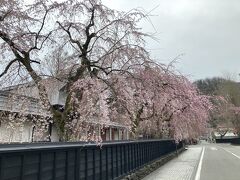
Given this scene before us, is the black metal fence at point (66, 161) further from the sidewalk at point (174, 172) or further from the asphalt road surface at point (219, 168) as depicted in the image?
the asphalt road surface at point (219, 168)

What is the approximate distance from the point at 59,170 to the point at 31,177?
1241 mm

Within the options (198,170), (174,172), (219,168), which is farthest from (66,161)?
(219,168)

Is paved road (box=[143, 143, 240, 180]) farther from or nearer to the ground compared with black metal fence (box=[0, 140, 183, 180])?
nearer to the ground

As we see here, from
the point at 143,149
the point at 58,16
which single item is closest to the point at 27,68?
the point at 58,16

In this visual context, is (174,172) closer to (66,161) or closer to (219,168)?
(219,168)

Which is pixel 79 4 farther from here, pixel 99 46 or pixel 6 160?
pixel 6 160

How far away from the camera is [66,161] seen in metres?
7.59

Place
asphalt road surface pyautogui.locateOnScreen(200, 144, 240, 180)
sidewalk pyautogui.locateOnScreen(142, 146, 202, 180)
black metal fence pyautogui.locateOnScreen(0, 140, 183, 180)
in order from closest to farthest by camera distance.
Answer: black metal fence pyautogui.locateOnScreen(0, 140, 183, 180), sidewalk pyautogui.locateOnScreen(142, 146, 202, 180), asphalt road surface pyautogui.locateOnScreen(200, 144, 240, 180)

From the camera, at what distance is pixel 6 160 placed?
527 centimetres

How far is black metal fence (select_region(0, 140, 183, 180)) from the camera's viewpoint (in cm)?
548

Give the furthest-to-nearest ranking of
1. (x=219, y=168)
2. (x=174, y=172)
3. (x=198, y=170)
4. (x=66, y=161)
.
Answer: (x=219, y=168) < (x=198, y=170) < (x=174, y=172) < (x=66, y=161)

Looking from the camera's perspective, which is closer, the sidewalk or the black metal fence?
the black metal fence

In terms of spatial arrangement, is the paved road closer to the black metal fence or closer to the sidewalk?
the sidewalk

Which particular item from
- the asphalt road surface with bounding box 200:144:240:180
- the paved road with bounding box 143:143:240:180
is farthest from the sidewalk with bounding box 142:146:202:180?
the asphalt road surface with bounding box 200:144:240:180
